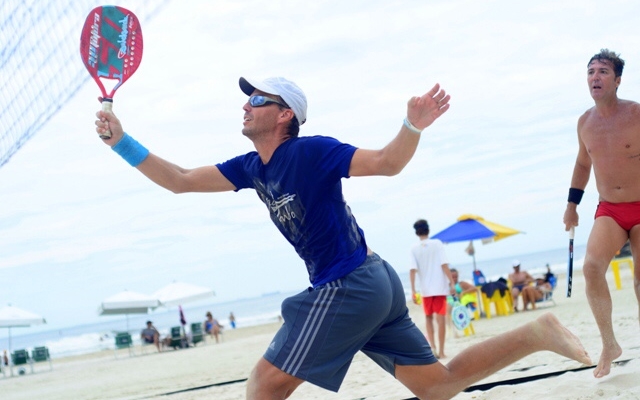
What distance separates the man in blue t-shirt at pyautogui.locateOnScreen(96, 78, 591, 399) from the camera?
130 inches

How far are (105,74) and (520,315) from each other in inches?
526

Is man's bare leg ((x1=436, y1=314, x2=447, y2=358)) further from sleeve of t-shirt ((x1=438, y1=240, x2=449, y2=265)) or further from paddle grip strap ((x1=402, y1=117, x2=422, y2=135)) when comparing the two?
paddle grip strap ((x1=402, y1=117, x2=422, y2=135))

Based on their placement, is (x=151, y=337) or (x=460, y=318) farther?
(x=151, y=337)

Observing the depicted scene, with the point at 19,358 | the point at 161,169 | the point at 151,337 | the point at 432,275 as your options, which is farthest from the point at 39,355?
the point at 161,169

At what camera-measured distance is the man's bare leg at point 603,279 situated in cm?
458

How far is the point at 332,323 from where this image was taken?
335cm

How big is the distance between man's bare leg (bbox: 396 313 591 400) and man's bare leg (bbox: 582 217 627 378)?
976mm

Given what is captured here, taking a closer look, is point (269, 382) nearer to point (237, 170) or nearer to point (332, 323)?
point (332, 323)

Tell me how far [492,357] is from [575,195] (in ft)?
6.30

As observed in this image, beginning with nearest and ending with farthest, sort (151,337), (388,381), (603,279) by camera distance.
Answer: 1. (603,279)
2. (388,381)
3. (151,337)

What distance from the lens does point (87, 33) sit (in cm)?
396

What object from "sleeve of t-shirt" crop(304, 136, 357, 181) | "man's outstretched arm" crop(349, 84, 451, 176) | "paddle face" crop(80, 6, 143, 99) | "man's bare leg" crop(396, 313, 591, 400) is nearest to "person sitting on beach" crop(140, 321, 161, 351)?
"paddle face" crop(80, 6, 143, 99)

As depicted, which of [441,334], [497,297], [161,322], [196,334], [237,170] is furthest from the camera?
[161,322]

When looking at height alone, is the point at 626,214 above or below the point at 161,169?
below
